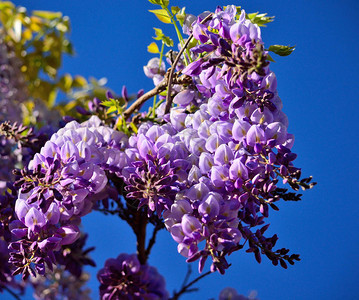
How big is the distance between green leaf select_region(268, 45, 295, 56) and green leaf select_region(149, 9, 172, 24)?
0.66 ft

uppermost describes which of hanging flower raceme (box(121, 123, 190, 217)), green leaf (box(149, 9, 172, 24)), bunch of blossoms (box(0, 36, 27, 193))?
bunch of blossoms (box(0, 36, 27, 193))

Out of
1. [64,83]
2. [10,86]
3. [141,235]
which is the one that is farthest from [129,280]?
[64,83]

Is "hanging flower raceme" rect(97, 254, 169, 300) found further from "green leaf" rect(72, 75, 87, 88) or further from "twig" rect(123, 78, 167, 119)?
"green leaf" rect(72, 75, 87, 88)

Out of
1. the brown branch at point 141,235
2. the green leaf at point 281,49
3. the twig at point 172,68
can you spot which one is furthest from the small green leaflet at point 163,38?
the brown branch at point 141,235

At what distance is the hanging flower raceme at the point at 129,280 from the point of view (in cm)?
74

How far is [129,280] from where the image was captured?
77 centimetres

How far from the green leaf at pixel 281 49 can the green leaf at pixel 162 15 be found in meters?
0.20

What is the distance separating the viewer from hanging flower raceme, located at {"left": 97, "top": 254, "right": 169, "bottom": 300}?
745mm

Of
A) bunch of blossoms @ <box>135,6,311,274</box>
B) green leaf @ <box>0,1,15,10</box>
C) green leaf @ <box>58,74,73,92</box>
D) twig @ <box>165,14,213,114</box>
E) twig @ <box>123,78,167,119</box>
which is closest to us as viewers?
bunch of blossoms @ <box>135,6,311,274</box>

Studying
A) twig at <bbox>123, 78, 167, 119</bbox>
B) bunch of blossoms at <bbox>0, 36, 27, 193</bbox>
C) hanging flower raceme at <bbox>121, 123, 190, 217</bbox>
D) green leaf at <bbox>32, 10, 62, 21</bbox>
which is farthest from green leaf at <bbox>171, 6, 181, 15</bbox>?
green leaf at <bbox>32, 10, 62, 21</bbox>

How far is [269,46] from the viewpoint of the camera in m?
0.66

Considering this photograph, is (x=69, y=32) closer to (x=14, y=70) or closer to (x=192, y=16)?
(x=14, y=70)

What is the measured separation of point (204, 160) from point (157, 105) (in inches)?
10.8

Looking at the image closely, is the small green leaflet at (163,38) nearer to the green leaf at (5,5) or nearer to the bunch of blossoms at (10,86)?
the bunch of blossoms at (10,86)
